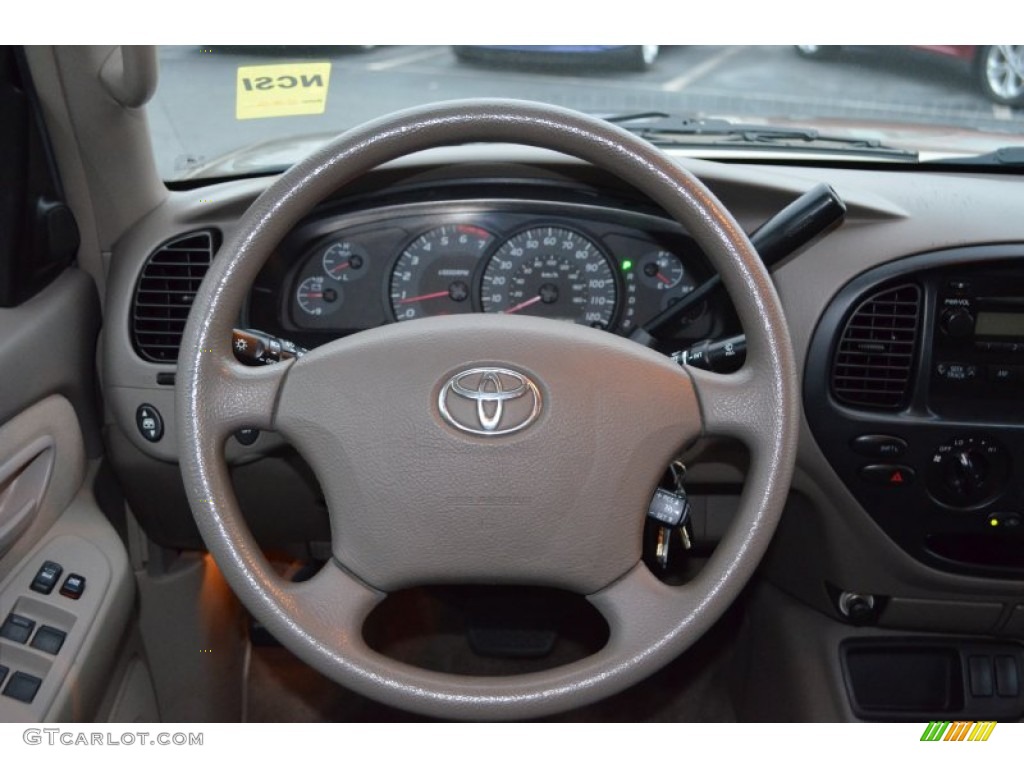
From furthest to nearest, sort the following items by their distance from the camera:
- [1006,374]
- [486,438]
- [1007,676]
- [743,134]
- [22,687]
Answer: [1007,676] < [743,134] < [1006,374] < [22,687] < [486,438]

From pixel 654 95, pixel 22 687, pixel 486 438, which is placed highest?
pixel 654 95

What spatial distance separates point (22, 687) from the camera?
5.01 ft

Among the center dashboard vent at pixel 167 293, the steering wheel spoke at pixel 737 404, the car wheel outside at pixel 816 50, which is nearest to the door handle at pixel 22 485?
the center dashboard vent at pixel 167 293

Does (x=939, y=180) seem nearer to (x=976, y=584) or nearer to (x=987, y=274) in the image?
(x=987, y=274)

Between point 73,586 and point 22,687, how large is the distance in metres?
0.19

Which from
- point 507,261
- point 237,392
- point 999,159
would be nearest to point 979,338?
point 999,159

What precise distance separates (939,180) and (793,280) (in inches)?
13.8

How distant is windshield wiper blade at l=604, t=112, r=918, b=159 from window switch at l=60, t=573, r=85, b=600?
45.9 inches

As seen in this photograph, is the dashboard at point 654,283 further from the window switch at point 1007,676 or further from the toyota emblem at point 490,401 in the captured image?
the toyota emblem at point 490,401

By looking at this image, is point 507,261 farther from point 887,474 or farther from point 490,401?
point 887,474

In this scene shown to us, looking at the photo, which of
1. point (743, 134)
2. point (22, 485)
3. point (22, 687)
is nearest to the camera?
point (22, 687)

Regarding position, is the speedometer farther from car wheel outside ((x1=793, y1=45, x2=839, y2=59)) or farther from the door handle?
the door handle

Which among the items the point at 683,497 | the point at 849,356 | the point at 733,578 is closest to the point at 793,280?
the point at 849,356

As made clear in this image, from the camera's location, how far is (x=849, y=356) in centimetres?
174
